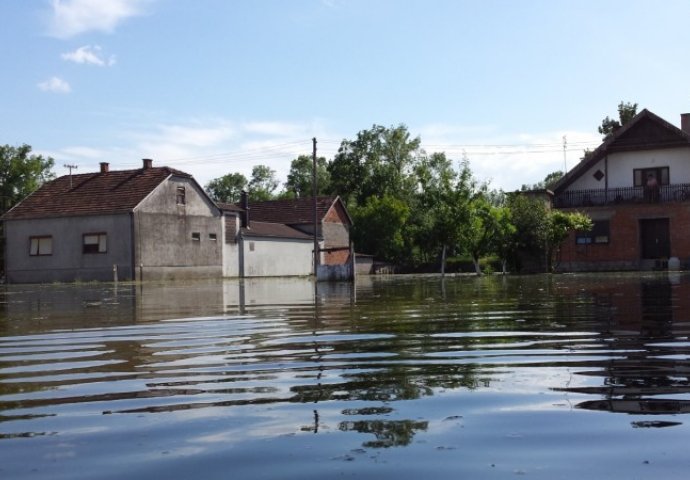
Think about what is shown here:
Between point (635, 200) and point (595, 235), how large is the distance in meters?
2.97

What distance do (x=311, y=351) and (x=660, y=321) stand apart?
4476mm

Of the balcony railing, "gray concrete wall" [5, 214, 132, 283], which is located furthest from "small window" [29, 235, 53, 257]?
the balcony railing

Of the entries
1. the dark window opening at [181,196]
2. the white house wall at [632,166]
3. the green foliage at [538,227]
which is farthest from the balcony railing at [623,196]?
the dark window opening at [181,196]

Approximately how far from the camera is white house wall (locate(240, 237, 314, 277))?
5172 centimetres

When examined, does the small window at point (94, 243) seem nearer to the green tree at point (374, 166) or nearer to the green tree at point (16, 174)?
the green tree at point (16, 174)

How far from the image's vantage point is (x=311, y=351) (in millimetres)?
6617

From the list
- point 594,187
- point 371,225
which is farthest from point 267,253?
point 594,187

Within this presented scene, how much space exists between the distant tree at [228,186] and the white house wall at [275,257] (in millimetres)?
54014

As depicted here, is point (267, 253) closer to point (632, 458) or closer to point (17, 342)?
point (17, 342)

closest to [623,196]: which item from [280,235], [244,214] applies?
[280,235]

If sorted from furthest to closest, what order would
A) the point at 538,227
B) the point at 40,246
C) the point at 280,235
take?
the point at 280,235 < the point at 40,246 < the point at 538,227

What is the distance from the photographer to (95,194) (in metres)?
46.3

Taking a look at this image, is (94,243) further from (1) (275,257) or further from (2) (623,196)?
(2) (623,196)

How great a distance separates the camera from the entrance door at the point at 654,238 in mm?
42938
